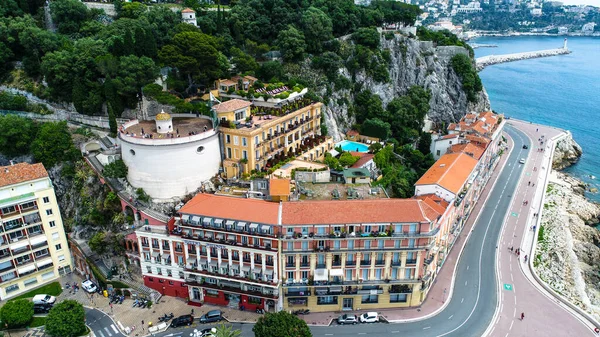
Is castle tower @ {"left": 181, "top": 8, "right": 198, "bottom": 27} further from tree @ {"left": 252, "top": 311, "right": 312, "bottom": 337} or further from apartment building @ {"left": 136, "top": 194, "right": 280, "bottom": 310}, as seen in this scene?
tree @ {"left": 252, "top": 311, "right": 312, "bottom": 337}

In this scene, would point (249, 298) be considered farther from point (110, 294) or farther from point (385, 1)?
point (385, 1)

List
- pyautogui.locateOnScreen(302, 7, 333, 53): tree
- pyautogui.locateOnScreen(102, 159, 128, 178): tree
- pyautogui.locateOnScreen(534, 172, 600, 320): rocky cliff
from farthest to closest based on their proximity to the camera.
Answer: pyautogui.locateOnScreen(302, 7, 333, 53): tree, pyautogui.locateOnScreen(534, 172, 600, 320): rocky cliff, pyautogui.locateOnScreen(102, 159, 128, 178): tree

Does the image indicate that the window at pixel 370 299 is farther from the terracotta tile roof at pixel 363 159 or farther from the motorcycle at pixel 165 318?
the terracotta tile roof at pixel 363 159

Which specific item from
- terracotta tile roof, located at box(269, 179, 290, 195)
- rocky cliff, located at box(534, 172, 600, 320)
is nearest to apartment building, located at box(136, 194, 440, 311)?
terracotta tile roof, located at box(269, 179, 290, 195)

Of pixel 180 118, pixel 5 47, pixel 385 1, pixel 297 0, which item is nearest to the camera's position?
pixel 180 118

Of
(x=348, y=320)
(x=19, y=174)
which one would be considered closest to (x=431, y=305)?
(x=348, y=320)

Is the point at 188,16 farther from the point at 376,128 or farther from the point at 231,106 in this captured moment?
the point at 376,128

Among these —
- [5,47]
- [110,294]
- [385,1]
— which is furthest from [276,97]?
[385,1]
